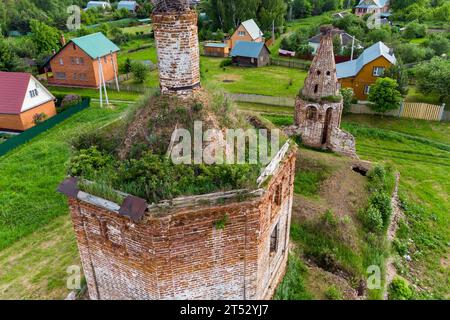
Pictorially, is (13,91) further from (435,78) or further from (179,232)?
(435,78)

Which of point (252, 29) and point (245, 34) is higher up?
point (252, 29)

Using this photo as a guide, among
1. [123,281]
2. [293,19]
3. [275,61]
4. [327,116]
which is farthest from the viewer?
[293,19]

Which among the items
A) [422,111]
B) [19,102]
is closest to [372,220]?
[422,111]

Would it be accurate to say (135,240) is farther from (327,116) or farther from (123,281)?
(327,116)

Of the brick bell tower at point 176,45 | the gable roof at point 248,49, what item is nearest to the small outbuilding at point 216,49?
the gable roof at point 248,49

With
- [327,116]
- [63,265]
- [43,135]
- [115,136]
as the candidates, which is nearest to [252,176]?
[115,136]

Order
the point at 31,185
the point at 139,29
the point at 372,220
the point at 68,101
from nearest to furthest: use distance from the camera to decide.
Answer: the point at 372,220 → the point at 31,185 → the point at 68,101 → the point at 139,29

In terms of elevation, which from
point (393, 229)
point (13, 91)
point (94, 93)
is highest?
point (13, 91)

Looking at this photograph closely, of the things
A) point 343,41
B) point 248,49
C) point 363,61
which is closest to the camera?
point 363,61
